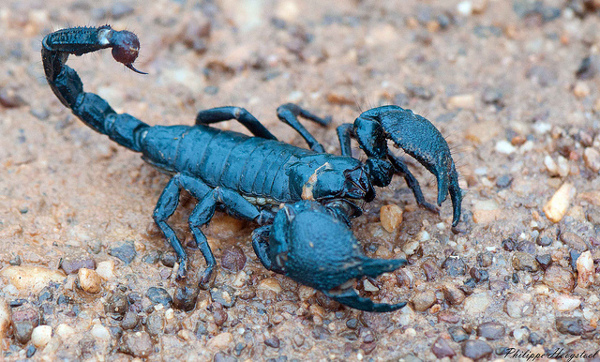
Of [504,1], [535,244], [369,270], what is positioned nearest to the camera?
[369,270]

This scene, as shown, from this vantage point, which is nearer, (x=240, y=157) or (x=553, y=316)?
(x=553, y=316)

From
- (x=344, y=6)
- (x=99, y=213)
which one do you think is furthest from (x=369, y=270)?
(x=344, y=6)

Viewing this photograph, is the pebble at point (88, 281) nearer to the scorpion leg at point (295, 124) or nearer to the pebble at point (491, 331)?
the scorpion leg at point (295, 124)

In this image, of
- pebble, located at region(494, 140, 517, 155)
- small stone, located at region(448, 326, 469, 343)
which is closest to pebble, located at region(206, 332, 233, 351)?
small stone, located at region(448, 326, 469, 343)

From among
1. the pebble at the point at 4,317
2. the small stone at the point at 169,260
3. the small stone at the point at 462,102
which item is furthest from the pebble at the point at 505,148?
the pebble at the point at 4,317

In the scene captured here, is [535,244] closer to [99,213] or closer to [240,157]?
[240,157]

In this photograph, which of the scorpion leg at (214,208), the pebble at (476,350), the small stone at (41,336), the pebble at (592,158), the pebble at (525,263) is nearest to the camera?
the pebble at (476,350)

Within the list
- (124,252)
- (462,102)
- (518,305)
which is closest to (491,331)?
(518,305)
